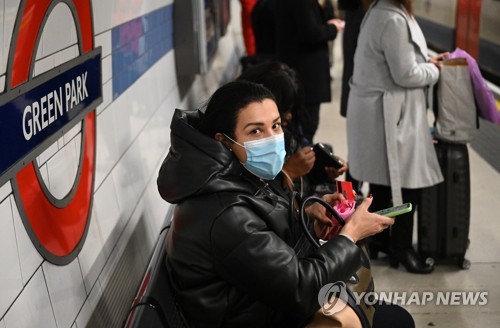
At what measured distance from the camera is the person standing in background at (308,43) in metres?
4.55

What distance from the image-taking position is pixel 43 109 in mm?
1787

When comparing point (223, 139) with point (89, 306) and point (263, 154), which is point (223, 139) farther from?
point (89, 306)

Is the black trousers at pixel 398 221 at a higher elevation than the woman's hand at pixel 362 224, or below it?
below

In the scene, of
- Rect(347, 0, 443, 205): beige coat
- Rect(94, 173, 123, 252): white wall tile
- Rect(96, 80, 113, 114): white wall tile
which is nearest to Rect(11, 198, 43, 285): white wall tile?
Rect(94, 173, 123, 252): white wall tile

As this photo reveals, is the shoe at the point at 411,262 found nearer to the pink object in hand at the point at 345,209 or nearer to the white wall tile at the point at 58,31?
the pink object in hand at the point at 345,209

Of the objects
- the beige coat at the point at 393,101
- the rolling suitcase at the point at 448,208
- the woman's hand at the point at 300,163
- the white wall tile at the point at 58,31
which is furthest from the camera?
the rolling suitcase at the point at 448,208

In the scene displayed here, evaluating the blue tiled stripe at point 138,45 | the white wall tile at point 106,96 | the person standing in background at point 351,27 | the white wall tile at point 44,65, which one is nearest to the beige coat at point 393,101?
Result: the person standing in background at point 351,27

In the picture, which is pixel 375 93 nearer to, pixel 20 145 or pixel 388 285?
pixel 388 285

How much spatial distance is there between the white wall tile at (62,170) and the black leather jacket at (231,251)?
301mm

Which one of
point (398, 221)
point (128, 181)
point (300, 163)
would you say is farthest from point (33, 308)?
point (398, 221)

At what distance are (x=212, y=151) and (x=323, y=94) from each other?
3078 mm

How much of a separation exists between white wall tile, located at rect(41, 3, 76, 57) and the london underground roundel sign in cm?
3

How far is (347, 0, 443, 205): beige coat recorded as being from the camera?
3.41 meters

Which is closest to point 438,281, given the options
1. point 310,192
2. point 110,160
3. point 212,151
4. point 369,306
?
point 310,192
